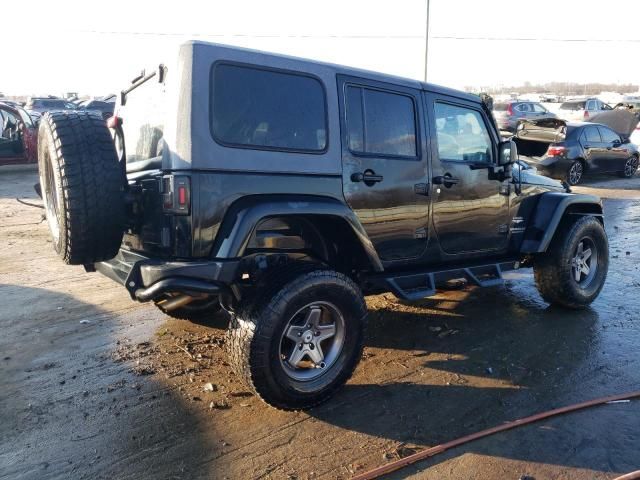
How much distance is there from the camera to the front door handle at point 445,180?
4.19m

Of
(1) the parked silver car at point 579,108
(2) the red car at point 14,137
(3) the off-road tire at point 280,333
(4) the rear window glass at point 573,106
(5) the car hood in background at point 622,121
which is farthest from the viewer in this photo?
(4) the rear window glass at point 573,106

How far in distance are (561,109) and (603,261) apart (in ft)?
85.4

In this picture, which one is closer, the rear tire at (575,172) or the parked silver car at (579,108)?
the rear tire at (575,172)

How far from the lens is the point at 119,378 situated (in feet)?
12.2

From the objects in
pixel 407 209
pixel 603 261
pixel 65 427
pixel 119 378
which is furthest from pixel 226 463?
pixel 603 261

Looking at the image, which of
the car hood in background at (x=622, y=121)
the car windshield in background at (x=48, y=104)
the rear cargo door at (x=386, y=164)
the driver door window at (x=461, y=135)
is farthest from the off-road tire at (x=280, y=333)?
the car windshield in background at (x=48, y=104)

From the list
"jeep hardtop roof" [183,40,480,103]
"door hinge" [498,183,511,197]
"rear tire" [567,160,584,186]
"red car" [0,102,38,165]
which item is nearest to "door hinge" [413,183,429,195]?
"jeep hardtop roof" [183,40,480,103]

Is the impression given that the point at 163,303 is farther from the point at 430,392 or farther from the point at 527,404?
the point at 527,404

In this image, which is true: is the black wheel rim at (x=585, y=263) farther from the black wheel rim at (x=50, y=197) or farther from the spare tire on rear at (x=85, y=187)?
the black wheel rim at (x=50, y=197)

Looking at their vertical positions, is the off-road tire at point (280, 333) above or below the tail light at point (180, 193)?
below

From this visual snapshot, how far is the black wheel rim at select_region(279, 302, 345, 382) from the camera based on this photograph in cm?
335

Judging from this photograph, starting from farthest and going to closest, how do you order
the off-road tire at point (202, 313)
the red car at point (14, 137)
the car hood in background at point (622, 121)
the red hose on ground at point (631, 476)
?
the car hood in background at point (622, 121)
the red car at point (14, 137)
the off-road tire at point (202, 313)
the red hose on ground at point (631, 476)

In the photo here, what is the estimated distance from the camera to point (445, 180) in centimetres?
424

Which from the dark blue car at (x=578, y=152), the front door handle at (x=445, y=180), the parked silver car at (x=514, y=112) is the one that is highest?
the parked silver car at (x=514, y=112)
